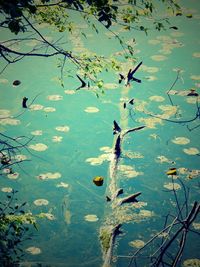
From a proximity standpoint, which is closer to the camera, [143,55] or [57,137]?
[57,137]

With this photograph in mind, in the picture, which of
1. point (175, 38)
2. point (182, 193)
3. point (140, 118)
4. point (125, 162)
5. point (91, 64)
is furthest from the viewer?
point (175, 38)

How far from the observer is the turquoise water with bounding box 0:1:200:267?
4746 mm

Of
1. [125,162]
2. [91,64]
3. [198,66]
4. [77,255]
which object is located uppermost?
[91,64]

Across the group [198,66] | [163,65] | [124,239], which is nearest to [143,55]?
[163,65]

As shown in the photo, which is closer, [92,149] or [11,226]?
[11,226]

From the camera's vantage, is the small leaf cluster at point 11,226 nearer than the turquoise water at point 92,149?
Yes

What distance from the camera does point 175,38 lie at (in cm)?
1026

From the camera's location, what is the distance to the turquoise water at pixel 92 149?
475cm

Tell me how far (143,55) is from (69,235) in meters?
5.85

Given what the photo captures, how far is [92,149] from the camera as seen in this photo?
6246mm

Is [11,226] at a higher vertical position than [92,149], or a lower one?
higher

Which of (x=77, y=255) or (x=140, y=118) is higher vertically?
(x=140, y=118)

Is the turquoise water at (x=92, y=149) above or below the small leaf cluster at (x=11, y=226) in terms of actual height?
below

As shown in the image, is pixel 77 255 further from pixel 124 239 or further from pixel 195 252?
pixel 195 252
